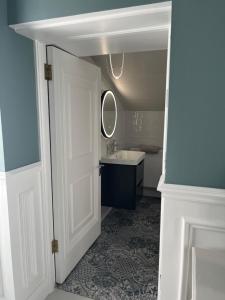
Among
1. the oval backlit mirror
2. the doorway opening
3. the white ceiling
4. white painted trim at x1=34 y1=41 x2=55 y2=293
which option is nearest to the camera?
the white ceiling

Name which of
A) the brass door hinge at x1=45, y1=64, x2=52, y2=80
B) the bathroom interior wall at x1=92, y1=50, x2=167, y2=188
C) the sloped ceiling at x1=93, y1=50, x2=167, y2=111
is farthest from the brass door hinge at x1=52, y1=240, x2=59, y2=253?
the sloped ceiling at x1=93, y1=50, x2=167, y2=111

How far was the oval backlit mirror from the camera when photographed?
2.94 m

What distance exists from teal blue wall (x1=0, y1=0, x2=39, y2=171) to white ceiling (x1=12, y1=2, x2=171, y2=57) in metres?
0.10

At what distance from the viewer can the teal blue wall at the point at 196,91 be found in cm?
93

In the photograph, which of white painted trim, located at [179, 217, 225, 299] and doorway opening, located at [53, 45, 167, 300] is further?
doorway opening, located at [53, 45, 167, 300]

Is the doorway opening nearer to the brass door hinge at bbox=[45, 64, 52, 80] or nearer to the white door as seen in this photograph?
the white door

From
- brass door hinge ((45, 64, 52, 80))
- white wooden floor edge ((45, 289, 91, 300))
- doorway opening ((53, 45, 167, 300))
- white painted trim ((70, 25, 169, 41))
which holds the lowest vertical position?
white wooden floor edge ((45, 289, 91, 300))

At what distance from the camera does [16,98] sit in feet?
4.39

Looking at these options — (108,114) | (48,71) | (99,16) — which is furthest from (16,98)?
→ (108,114)

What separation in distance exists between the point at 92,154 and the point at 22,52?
1178 mm

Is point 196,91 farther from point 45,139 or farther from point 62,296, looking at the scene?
point 62,296

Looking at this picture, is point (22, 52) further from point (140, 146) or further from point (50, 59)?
point (140, 146)

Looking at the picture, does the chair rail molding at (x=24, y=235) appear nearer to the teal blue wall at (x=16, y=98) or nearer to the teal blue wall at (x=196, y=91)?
the teal blue wall at (x=16, y=98)

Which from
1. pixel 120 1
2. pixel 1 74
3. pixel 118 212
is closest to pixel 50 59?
pixel 1 74
